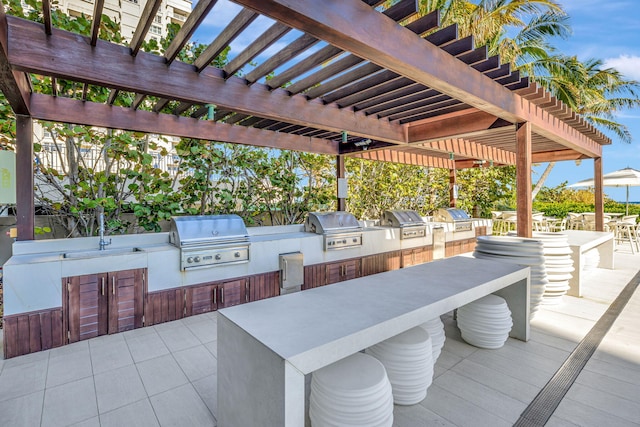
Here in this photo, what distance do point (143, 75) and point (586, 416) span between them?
3.91 meters

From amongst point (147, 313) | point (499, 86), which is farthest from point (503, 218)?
point (147, 313)

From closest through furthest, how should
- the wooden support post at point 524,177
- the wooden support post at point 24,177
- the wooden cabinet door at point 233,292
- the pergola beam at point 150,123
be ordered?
the wooden support post at point 24,177 < the pergola beam at point 150,123 < the wooden cabinet door at point 233,292 < the wooden support post at point 524,177

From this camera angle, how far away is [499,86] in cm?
338

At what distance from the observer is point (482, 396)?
2.00m

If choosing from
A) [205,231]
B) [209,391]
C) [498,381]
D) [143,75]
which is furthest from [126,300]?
[498,381]

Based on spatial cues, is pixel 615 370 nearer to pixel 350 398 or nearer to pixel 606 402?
pixel 606 402

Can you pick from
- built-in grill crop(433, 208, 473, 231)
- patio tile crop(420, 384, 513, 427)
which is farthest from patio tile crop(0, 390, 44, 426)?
built-in grill crop(433, 208, 473, 231)

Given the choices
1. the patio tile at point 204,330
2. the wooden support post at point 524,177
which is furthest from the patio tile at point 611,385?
the patio tile at point 204,330

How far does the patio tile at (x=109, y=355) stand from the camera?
2447 millimetres

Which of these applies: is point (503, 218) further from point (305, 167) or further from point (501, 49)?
point (305, 167)

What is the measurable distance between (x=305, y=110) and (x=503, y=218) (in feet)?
27.4

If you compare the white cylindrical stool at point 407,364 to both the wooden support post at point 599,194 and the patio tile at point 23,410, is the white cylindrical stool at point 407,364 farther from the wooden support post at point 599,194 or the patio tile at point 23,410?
the wooden support post at point 599,194

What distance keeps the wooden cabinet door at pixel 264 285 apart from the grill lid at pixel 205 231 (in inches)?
20.7

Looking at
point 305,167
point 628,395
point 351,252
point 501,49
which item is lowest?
point 628,395
